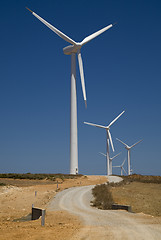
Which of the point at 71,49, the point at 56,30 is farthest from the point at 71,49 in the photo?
the point at 56,30

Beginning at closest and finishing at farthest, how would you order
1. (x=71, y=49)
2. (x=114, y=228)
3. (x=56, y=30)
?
(x=114, y=228) < (x=56, y=30) < (x=71, y=49)

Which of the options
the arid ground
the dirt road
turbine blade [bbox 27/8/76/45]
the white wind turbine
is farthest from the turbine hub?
the dirt road

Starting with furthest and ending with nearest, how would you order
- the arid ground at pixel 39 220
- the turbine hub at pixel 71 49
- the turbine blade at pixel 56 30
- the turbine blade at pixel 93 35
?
the turbine hub at pixel 71 49 → the turbine blade at pixel 93 35 → the turbine blade at pixel 56 30 → the arid ground at pixel 39 220

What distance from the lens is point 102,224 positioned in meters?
→ 16.3

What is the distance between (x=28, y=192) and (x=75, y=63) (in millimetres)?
37027

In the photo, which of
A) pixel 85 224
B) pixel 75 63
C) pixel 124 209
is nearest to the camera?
pixel 85 224

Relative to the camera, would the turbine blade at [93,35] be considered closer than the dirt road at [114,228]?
No

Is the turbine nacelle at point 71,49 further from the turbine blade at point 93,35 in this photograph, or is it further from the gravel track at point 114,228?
the gravel track at point 114,228

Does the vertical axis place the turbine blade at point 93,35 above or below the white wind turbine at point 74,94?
above

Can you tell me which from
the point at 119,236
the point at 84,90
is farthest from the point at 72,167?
the point at 119,236

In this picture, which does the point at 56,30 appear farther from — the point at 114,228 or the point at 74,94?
the point at 114,228

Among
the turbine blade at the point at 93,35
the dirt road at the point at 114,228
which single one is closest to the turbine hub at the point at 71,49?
the turbine blade at the point at 93,35

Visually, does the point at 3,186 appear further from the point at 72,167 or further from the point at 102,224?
the point at 102,224

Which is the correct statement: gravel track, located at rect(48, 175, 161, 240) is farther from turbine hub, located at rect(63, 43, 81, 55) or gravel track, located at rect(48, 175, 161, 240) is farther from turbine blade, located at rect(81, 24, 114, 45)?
turbine blade, located at rect(81, 24, 114, 45)
